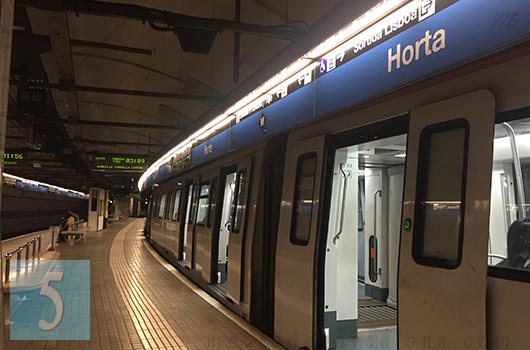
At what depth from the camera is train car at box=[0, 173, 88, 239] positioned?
18.0 meters

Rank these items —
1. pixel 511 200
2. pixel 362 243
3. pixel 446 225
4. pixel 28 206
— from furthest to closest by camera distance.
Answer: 1. pixel 28 206
2. pixel 362 243
3. pixel 511 200
4. pixel 446 225

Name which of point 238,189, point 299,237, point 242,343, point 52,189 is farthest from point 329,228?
point 52,189

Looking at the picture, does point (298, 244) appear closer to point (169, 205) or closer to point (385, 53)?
point (385, 53)

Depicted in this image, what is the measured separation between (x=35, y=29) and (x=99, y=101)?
6.96m

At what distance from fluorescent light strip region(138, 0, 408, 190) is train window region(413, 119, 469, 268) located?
69 centimetres

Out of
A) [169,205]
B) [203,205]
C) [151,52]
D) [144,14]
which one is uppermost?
[151,52]

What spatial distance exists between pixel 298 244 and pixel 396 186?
2.18 m

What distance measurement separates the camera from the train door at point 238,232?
502 centimetres

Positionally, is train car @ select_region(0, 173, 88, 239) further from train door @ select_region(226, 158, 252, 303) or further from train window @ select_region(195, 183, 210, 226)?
train door @ select_region(226, 158, 252, 303)

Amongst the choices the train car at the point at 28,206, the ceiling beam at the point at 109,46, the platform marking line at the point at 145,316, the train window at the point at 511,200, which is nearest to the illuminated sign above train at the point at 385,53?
the train window at the point at 511,200

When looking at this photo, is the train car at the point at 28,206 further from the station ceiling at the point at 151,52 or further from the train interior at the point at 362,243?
the train interior at the point at 362,243

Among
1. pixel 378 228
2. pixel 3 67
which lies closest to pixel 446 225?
pixel 3 67

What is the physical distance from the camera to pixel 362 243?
6.58m

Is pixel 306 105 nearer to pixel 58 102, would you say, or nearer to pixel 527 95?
pixel 527 95
